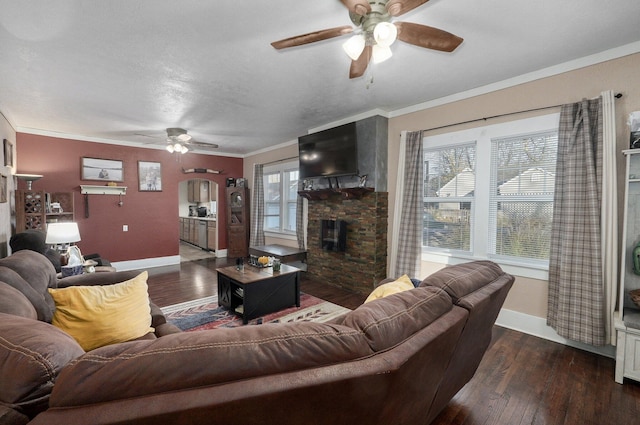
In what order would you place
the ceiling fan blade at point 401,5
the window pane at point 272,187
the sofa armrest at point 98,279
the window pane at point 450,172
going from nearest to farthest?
the ceiling fan blade at point 401,5 → the sofa armrest at point 98,279 → the window pane at point 450,172 → the window pane at point 272,187

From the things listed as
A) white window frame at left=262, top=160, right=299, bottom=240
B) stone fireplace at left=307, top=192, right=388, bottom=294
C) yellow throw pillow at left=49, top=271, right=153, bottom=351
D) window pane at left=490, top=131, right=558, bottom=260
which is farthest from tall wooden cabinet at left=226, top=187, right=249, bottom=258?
window pane at left=490, top=131, right=558, bottom=260

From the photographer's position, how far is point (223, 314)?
11.0ft

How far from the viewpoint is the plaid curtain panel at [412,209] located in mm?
3656

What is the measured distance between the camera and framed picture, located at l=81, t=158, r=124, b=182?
17.3ft

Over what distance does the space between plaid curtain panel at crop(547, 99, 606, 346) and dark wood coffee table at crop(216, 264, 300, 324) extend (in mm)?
2753

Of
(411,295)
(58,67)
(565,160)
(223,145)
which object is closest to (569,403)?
(411,295)

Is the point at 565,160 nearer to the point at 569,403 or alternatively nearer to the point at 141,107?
the point at 569,403

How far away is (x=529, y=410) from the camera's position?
184 cm

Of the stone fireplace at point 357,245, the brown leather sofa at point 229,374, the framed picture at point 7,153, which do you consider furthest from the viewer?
the stone fireplace at point 357,245

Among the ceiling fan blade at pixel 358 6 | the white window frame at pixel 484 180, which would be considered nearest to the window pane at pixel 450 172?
the white window frame at pixel 484 180

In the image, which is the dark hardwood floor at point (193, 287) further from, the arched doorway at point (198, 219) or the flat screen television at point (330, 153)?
the flat screen television at point (330, 153)

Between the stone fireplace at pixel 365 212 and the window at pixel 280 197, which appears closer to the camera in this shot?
the stone fireplace at pixel 365 212

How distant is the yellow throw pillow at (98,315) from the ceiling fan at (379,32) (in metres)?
1.89

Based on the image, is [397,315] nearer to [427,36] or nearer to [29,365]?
[29,365]
